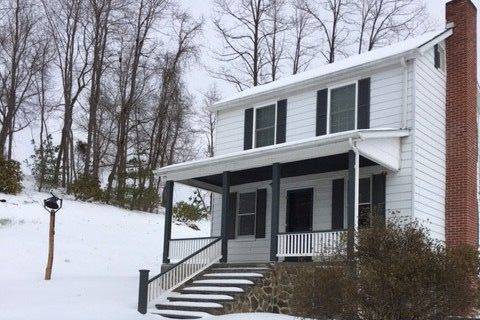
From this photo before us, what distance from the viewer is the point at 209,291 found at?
1437cm

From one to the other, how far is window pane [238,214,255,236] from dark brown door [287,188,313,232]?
54.6 inches

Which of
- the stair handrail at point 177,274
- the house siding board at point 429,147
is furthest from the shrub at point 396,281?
the stair handrail at point 177,274

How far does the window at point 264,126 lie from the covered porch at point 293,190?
1.20 meters

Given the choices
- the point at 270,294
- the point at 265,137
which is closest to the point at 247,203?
the point at 265,137

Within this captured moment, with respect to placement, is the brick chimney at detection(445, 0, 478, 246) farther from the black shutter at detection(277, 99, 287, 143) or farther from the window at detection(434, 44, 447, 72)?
the black shutter at detection(277, 99, 287, 143)

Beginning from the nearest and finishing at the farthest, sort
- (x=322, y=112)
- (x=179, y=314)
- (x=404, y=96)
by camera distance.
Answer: (x=179, y=314) → (x=404, y=96) → (x=322, y=112)

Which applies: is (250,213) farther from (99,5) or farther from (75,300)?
(99,5)

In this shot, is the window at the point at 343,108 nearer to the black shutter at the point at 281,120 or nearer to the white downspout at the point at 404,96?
the white downspout at the point at 404,96

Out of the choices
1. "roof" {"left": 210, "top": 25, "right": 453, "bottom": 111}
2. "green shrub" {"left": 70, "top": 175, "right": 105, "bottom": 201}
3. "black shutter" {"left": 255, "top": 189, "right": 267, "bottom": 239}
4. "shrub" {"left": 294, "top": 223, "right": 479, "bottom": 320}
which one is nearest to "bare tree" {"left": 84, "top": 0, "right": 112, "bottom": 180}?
"green shrub" {"left": 70, "top": 175, "right": 105, "bottom": 201}

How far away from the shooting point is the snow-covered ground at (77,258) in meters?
14.1

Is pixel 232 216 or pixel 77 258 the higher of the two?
pixel 232 216

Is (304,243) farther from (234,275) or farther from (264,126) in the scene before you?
(264,126)

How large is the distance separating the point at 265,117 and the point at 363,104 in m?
3.53

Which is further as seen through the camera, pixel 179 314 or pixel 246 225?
pixel 246 225
